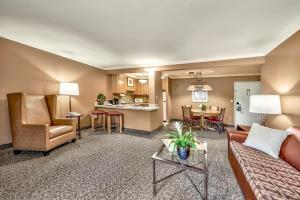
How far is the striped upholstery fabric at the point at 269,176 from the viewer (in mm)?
1225

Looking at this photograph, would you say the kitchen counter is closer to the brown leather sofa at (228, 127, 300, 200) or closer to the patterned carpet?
the patterned carpet

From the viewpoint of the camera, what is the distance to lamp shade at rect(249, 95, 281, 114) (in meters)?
2.62

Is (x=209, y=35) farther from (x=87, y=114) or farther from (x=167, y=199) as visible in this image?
(x=87, y=114)

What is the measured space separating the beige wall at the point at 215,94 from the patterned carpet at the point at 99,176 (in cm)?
356

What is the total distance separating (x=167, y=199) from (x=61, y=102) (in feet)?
13.6

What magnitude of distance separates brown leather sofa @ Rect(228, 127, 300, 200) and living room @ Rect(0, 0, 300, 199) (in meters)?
0.01

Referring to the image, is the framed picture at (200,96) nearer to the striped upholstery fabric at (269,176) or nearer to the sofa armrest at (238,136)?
the sofa armrest at (238,136)

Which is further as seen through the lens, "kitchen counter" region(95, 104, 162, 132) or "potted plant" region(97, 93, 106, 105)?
"potted plant" region(97, 93, 106, 105)

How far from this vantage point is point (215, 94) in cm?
664

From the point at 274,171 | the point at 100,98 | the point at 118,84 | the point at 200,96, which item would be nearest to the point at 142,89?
the point at 118,84

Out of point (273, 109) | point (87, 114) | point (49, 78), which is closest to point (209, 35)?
point (273, 109)

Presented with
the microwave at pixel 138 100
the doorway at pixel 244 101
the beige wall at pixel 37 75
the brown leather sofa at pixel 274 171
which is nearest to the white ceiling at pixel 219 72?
the doorway at pixel 244 101

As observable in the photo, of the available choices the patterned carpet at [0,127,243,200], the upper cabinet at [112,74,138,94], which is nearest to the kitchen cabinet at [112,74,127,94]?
the upper cabinet at [112,74,138,94]

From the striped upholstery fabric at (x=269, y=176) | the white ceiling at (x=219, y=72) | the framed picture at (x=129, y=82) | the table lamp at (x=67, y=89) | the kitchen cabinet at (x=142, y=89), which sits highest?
the white ceiling at (x=219, y=72)
